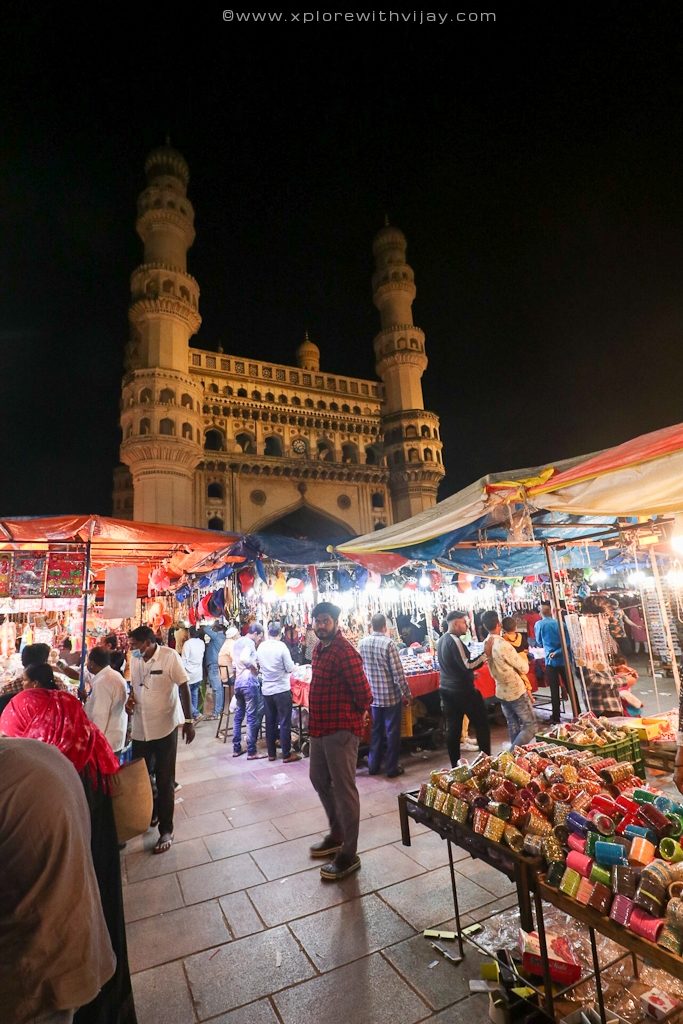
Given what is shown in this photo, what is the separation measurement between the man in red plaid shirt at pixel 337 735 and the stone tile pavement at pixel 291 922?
0.21 metres

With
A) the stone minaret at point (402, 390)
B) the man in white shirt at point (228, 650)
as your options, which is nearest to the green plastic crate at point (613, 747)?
the man in white shirt at point (228, 650)

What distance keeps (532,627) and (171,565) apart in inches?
300

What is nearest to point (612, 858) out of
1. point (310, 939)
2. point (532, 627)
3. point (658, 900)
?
point (658, 900)

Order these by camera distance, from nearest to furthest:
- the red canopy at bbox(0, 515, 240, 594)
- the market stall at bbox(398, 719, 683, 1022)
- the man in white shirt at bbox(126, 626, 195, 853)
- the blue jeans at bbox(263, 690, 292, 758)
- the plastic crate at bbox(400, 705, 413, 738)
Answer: the market stall at bbox(398, 719, 683, 1022)
the man in white shirt at bbox(126, 626, 195, 853)
the red canopy at bbox(0, 515, 240, 594)
the plastic crate at bbox(400, 705, 413, 738)
the blue jeans at bbox(263, 690, 292, 758)

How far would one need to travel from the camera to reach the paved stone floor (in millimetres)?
2396

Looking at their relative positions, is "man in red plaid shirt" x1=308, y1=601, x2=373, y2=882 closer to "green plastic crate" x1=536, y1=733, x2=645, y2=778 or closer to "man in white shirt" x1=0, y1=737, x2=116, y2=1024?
"green plastic crate" x1=536, y1=733, x2=645, y2=778

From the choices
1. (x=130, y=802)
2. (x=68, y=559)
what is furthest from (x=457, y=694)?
(x=68, y=559)

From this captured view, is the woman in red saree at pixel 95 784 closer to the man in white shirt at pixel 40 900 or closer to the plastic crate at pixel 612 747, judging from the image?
the man in white shirt at pixel 40 900

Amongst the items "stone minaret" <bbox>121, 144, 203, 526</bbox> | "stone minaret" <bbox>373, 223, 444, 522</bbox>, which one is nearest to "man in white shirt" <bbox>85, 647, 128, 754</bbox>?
"stone minaret" <bbox>121, 144, 203, 526</bbox>

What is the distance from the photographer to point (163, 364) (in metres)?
24.5

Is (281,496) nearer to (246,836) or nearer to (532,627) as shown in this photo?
(532,627)

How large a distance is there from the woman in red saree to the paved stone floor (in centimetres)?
48

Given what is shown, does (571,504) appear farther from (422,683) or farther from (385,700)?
(422,683)

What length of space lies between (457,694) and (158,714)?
3102 mm
